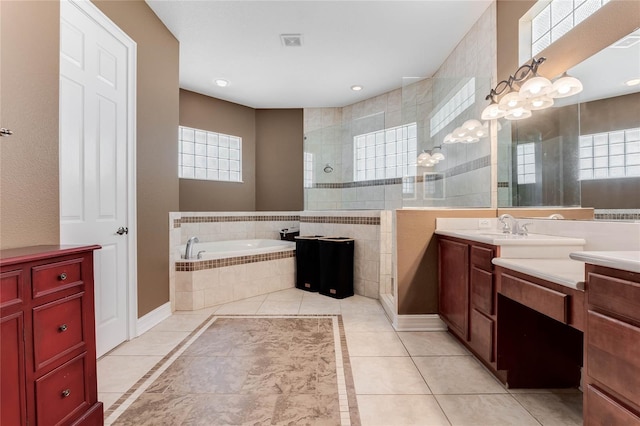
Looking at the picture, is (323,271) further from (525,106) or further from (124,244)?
(525,106)

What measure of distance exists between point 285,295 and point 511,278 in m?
2.59

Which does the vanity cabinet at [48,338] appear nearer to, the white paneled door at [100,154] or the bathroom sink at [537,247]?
the white paneled door at [100,154]

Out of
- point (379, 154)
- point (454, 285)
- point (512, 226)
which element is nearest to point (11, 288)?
point (454, 285)

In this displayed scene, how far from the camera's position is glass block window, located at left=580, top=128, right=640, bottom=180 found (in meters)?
1.32

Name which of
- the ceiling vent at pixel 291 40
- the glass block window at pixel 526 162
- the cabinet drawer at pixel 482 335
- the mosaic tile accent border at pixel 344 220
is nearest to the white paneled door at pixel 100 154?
the ceiling vent at pixel 291 40

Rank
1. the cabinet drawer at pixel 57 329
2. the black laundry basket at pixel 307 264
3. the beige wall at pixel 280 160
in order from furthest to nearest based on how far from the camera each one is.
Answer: the beige wall at pixel 280 160, the black laundry basket at pixel 307 264, the cabinet drawer at pixel 57 329

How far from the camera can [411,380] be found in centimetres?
174

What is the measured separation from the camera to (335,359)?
1981 mm

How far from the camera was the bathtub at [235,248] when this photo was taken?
3.44m

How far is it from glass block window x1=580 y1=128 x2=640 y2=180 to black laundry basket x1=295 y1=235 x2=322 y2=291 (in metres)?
2.73

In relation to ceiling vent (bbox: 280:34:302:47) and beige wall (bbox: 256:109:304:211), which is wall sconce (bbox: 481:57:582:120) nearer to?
ceiling vent (bbox: 280:34:302:47)

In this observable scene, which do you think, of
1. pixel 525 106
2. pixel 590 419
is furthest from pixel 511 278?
pixel 525 106

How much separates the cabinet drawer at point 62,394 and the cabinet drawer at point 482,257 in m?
2.29

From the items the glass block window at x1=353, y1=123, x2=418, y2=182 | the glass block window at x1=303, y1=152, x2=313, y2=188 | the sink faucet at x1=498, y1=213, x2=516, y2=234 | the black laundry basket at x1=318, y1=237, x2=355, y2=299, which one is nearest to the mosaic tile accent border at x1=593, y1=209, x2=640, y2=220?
the sink faucet at x1=498, y1=213, x2=516, y2=234
